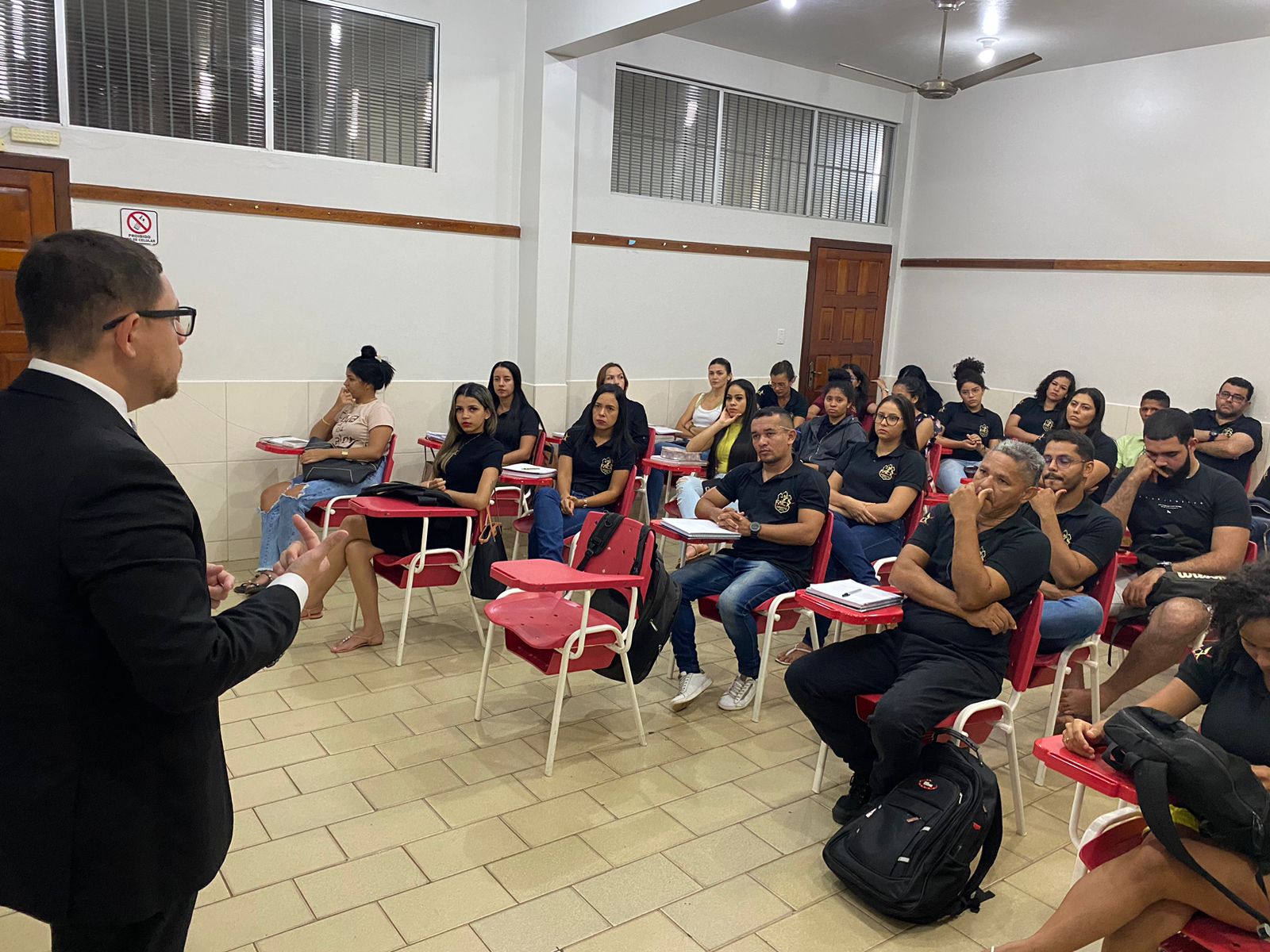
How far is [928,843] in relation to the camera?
2453mm

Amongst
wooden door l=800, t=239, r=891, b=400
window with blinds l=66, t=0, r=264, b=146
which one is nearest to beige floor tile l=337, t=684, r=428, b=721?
window with blinds l=66, t=0, r=264, b=146

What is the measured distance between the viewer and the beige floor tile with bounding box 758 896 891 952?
7.88 feet

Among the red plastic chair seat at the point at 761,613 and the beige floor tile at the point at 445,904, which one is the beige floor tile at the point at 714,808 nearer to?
the beige floor tile at the point at 445,904

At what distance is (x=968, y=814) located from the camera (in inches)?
97.8

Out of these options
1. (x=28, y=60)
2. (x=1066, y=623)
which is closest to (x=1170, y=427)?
(x=1066, y=623)

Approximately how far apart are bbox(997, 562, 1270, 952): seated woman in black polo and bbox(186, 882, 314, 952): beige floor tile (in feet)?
5.93

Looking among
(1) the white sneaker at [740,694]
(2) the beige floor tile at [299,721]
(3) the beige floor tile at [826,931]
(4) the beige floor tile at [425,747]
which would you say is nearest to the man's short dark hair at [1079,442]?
(1) the white sneaker at [740,694]

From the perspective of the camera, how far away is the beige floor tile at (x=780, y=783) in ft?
10.3

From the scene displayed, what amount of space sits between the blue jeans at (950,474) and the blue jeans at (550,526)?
2.99 m

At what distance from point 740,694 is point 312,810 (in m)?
1.74

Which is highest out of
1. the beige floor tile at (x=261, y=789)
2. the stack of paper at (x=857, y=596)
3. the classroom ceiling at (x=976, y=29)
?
the classroom ceiling at (x=976, y=29)

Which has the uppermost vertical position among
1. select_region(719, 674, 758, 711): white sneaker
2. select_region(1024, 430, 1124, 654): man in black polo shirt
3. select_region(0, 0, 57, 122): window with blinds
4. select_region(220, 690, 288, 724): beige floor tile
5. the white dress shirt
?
select_region(0, 0, 57, 122): window with blinds

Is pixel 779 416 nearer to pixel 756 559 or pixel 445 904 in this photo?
pixel 756 559

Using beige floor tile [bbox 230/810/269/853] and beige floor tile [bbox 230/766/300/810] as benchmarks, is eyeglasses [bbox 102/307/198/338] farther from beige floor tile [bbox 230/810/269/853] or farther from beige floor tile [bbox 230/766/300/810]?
beige floor tile [bbox 230/766/300/810]
